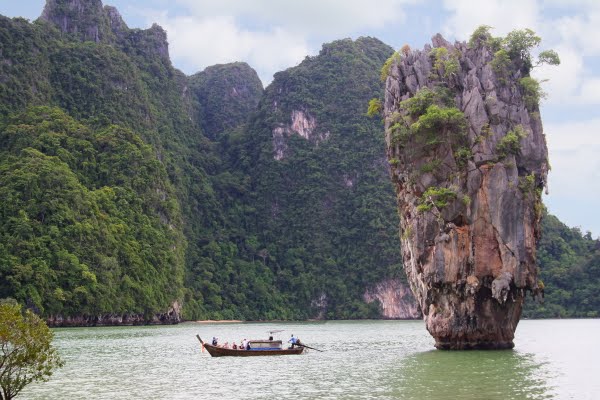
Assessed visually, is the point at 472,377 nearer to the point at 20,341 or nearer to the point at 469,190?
the point at 469,190

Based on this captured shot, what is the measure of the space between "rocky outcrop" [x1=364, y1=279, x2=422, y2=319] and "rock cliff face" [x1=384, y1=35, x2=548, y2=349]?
79.6 metres

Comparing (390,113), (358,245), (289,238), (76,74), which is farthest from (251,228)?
(390,113)

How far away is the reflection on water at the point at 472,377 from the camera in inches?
849

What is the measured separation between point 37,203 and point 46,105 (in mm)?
30837

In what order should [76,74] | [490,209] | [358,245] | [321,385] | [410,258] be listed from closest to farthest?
[321,385]
[490,209]
[410,258]
[76,74]
[358,245]

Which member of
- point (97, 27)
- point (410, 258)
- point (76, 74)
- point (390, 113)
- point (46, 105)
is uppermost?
point (97, 27)

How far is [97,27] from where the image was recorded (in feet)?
425

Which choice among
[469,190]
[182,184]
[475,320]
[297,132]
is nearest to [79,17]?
[182,184]

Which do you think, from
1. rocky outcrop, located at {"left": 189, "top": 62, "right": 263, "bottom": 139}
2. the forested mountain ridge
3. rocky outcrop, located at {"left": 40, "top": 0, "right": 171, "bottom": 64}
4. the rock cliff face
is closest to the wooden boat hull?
the rock cliff face

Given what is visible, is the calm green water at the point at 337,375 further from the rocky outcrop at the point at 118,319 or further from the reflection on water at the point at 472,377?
the rocky outcrop at the point at 118,319

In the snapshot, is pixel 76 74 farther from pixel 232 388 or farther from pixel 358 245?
pixel 232 388

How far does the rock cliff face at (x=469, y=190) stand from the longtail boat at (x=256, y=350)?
7.59 metres

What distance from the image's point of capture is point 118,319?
79.1m

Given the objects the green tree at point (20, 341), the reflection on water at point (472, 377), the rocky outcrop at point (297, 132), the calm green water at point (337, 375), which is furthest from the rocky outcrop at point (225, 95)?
the green tree at point (20, 341)
